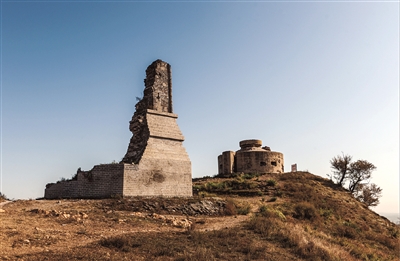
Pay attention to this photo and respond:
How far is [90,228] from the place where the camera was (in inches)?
347

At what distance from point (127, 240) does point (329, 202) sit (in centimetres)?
1663

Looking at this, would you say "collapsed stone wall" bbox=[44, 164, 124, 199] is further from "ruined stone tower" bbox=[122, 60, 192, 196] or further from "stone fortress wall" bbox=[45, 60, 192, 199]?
"ruined stone tower" bbox=[122, 60, 192, 196]

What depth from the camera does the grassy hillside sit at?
279 inches

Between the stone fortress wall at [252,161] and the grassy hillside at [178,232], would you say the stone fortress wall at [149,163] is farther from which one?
the stone fortress wall at [252,161]

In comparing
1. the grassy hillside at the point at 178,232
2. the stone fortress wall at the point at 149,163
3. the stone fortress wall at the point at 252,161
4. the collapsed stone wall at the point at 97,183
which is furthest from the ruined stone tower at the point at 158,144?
the stone fortress wall at the point at 252,161

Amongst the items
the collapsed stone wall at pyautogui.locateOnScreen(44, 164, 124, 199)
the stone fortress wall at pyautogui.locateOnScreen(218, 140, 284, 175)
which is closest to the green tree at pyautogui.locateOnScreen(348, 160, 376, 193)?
the stone fortress wall at pyautogui.locateOnScreen(218, 140, 284, 175)

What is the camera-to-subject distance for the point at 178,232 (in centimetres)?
957

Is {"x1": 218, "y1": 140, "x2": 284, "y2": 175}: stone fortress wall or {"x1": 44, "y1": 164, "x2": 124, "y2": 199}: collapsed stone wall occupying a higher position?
{"x1": 218, "y1": 140, "x2": 284, "y2": 175}: stone fortress wall

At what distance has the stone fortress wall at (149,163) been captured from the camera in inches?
538

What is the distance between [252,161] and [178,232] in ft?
64.9

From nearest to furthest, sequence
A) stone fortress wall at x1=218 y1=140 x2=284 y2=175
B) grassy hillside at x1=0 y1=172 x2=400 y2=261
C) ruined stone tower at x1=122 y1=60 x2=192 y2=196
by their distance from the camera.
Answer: grassy hillside at x1=0 y1=172 x2=400 y2=261 → ruined stone tower at x1=122 y1=60 x2=192 y2=196 → stone fortress wall at x1=218 y1=140 x2=284 y2=175

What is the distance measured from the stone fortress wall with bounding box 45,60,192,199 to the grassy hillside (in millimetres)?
1305

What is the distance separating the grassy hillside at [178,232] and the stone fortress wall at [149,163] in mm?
1305

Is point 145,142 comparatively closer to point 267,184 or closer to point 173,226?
point 173,226
